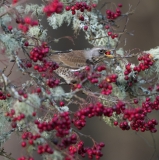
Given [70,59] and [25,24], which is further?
[70,59]

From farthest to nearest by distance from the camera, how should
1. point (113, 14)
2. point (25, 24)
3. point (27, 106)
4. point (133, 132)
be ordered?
point (133, 132), point (113, 14), point (25, 24), point (27, 106)

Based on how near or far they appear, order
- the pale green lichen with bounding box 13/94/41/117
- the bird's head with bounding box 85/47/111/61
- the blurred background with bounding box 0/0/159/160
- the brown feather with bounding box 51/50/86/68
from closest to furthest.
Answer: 1. the pale green lichen with bounding box 13/94/41/117
2. the bird's head with bounding box 85/47/111/61
3. the brown feather with bounding box 51/50/86/68
4. the blurred background with bounding box 0/0/159/160

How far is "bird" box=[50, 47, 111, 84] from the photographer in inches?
111

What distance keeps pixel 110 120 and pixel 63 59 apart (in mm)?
596

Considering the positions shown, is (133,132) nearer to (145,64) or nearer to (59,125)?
(145,64)

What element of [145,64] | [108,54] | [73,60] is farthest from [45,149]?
[73,60]

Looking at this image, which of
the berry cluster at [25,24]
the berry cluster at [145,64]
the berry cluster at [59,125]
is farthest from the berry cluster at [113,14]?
the berry cluster at [59,125]

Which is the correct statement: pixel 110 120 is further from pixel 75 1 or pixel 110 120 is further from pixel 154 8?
pixel 154 8

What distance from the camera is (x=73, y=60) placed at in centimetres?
301

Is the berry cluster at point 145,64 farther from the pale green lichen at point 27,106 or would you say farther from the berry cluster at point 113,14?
the pale green lichen at point 27,106

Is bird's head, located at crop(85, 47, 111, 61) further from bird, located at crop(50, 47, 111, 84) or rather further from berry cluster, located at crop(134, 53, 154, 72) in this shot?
berry cluster, located at crop(134, 53, 154, 72)

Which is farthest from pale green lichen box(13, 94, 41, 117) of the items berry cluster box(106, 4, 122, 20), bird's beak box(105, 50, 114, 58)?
berry cluster box(106, 4, 122, 20)

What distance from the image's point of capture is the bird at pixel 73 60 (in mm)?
Result: 2818

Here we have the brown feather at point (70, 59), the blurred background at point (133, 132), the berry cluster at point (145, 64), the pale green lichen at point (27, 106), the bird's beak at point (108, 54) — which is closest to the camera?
the pale green lichen at point (27, 106)
